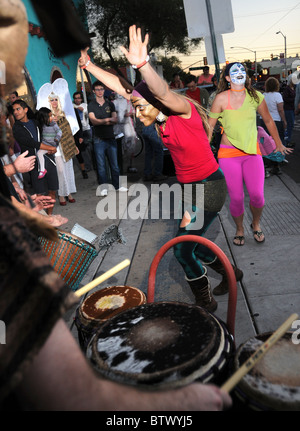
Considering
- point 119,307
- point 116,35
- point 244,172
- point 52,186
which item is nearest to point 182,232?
point 119,307

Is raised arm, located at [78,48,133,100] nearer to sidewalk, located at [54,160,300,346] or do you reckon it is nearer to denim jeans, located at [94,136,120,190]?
sidewalk, located at [54,160,300,346]

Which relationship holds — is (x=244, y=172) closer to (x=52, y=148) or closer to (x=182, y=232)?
(x=182, y=232)

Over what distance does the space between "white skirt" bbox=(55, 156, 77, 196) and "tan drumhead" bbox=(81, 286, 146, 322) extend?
16.9 ft

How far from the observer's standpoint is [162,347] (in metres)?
1.53

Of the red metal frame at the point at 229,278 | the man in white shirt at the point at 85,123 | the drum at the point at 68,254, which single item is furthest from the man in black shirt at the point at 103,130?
the red metal frame at the point at 229,278

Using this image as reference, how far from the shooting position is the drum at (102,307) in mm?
2033

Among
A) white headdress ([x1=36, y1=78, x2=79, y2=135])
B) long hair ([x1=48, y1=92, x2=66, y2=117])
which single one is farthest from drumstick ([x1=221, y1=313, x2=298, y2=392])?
long hair ([x1=48, y1=92, x2=66, y2=117])

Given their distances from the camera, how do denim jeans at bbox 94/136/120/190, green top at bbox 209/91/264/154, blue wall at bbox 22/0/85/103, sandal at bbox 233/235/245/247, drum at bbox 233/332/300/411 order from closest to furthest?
1. drum at bbox 233/332/300/411
2. green top at bbox 209/91/264/154
3. sandal at bbox 233/235/245/247
4. denim jeans at bbox 94/136/120/190
5. blue wall at bbox 22/0/85/103

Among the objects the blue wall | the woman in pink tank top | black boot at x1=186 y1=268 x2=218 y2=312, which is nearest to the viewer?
the woman in pink tank top

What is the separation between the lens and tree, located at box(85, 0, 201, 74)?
26875mm

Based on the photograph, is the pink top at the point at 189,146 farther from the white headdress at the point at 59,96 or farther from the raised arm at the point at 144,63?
the white headdress at the point at 59,96

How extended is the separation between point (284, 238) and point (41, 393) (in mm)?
4407

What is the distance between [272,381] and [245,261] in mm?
2946

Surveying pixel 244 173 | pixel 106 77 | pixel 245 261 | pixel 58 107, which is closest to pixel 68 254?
pixel 106 77
